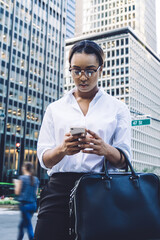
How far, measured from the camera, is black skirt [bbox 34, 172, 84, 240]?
66.4 inches

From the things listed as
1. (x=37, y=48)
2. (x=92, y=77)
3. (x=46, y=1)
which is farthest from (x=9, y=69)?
(x=92, y=77)

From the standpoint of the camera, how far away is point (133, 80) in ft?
308

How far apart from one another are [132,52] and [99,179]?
3838 inches

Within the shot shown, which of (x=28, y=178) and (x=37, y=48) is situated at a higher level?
(x=37, y=48)

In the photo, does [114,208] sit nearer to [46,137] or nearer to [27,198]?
[46,137]

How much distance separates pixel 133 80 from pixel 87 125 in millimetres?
94392

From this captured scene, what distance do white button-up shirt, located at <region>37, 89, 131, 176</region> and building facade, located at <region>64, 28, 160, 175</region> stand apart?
86.8m

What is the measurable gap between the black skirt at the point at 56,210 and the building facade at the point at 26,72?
166 feet

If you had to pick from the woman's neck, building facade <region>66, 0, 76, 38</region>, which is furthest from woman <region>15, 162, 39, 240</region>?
building facade <region>66, 0, 76, 38</region>

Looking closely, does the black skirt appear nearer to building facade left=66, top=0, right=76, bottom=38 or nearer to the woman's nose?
the woman's nose

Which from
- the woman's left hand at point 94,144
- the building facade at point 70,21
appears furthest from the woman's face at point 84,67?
the building facade at point 70,21

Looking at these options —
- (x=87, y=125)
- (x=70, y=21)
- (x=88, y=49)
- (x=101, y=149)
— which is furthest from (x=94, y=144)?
(x=70, y=21)

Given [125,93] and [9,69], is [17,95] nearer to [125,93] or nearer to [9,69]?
[9,69]

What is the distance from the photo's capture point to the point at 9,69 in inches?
2235
